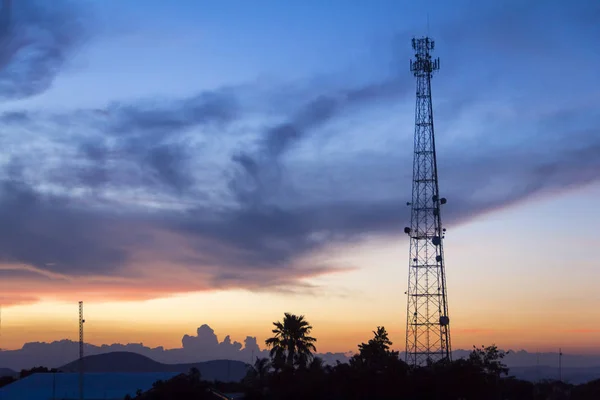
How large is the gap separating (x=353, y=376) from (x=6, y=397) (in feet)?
178

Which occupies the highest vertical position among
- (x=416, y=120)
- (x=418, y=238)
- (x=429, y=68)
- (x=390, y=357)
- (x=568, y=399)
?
(x=429, y=68)

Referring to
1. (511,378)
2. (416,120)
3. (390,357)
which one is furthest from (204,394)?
(511,378)

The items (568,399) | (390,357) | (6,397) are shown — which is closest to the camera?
(390,357)

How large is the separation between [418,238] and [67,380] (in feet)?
200

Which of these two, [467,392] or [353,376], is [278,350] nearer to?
[353,376]

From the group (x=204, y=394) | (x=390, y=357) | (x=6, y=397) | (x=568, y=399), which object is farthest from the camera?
(x=568, y=399)

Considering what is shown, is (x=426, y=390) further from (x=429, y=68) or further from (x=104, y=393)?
(x=104, y=393)

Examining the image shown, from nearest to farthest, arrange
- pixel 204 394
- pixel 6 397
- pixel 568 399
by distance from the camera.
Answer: pixel 204 394 < pixel 6 397 < pixel 568 399

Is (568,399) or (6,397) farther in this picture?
(568,399)

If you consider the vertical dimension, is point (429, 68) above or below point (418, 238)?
above

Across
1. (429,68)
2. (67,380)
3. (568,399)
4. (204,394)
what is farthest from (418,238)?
(67,380)

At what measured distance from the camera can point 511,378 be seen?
132125 mm

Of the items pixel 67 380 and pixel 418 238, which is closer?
pixel 418 238

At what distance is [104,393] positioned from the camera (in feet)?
384
